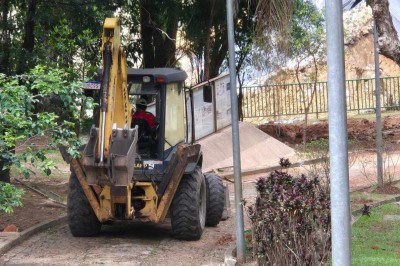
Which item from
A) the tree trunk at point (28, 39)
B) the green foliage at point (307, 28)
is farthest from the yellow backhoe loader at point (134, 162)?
the green foliage at point (307, 28)

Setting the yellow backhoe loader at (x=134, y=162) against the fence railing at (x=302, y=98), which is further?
the fence railing at (x=302, y=98)

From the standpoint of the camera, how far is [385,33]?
30.7ft

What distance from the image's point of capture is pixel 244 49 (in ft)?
77.5

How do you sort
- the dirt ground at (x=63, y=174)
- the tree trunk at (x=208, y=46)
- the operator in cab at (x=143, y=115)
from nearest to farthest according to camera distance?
the operator in cab at (x=143, y=115) < the dirt ground at (x=63, y=174) < the tree trunk at (x=208, y=46)

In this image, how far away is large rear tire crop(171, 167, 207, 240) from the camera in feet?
40.1

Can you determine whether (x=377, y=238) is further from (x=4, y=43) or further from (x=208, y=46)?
(x=208, y=46)

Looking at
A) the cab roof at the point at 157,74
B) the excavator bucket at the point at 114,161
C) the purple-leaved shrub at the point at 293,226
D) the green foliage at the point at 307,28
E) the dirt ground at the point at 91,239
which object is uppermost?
the green foliage at the point at 307,28

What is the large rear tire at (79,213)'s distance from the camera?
12.5 m

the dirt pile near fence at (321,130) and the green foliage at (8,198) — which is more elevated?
the dirt pile near fence at (321,130)

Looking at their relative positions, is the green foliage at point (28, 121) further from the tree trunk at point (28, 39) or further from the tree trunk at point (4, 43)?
the tree trunk at point (4, 43)

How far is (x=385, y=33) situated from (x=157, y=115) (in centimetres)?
441

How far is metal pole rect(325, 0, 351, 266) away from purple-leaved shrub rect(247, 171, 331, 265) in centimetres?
388

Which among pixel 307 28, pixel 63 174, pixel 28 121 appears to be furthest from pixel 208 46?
pixel 28 121

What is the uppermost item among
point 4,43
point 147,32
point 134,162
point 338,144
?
point 147,32
